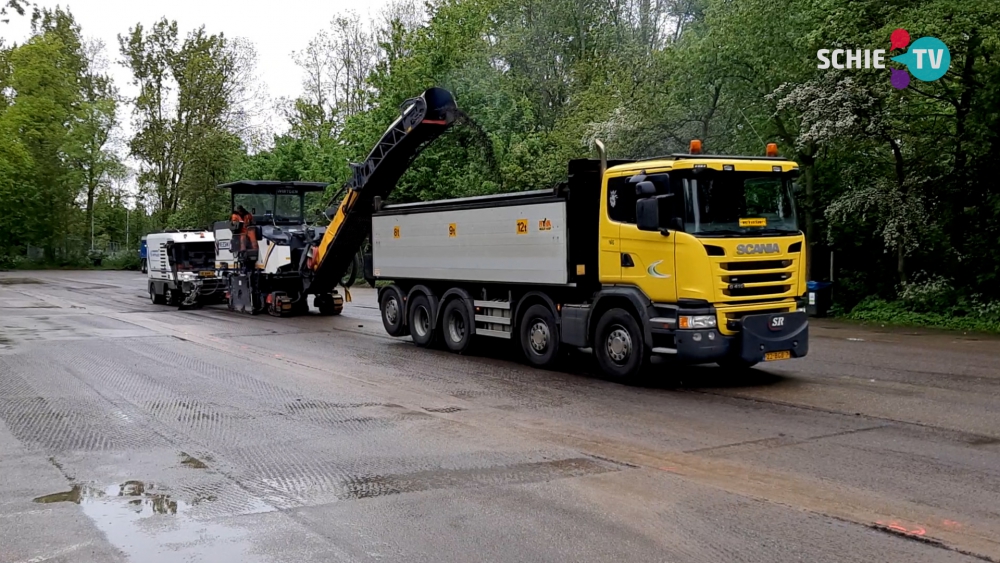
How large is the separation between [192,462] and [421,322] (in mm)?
→ 8644

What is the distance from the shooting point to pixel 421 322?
52.9 ft

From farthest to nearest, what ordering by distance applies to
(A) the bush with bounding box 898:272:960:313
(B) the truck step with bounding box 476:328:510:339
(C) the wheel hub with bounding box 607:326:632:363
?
(A) the bush with bounding box 898:272:960:313 → (B) the truck step with bounding box 476:328:510:339 → (C) the wheel hub with bounding box 607:326:632:363

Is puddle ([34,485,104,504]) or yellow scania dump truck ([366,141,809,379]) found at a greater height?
yellow scania dump truck ([366,141,809,379])

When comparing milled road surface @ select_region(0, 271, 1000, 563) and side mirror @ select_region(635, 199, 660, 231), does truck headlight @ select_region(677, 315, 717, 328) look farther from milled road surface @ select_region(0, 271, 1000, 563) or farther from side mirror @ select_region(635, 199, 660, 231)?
side mirror @ select_region(635, 199, 660, 231)

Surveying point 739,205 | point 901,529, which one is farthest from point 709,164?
point 901,529

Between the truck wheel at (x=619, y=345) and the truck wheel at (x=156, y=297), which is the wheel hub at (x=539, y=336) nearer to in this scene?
the truck wheel at (x=619, y=345)

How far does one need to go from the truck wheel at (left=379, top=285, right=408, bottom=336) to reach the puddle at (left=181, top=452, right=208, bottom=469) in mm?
8805

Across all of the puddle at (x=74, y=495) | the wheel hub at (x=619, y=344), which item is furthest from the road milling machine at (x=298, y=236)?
the puddle at (x=74, y=495)

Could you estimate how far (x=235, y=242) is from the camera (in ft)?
79.0

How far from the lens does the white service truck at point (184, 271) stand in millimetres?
27391

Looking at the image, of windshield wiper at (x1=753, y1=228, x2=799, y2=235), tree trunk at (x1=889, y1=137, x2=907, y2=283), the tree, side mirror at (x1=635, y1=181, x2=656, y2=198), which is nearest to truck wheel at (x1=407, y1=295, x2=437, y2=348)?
side mirror at (x1=635, y1=181, x2=656, y2=198)

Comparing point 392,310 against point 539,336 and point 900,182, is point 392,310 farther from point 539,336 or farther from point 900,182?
point 900,182

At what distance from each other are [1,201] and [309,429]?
65.4 meters

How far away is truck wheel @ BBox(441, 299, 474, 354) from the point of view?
577 inches
